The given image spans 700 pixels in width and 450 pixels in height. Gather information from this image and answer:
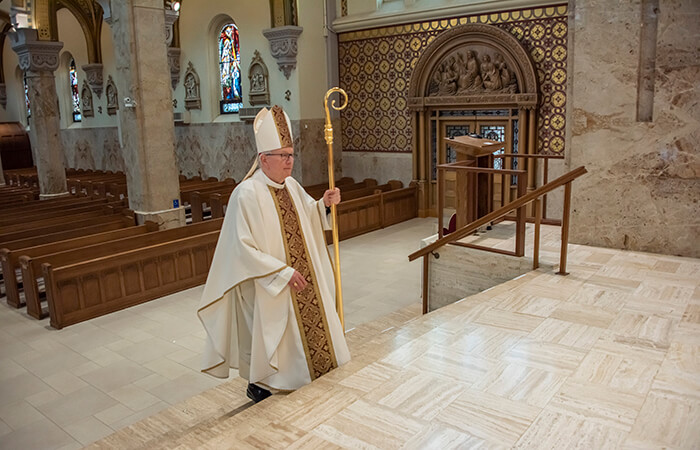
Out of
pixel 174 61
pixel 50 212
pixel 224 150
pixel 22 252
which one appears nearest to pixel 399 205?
pixel 224 150

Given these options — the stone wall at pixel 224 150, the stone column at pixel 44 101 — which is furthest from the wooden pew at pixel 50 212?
the stone column at pixel 44 101

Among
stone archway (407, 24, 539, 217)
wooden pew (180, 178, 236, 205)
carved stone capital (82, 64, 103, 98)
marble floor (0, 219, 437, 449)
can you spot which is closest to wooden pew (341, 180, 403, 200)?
stone archway (407, 24, 539, 217)

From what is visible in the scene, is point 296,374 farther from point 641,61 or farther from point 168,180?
point 168,180

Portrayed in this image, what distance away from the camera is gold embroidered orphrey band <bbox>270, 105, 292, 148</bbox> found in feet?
12.3

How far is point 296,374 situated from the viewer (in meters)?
3.87

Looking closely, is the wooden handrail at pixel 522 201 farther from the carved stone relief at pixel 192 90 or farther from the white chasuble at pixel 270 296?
the carved stone relief at pixel 192 90

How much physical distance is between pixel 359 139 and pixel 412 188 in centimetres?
200

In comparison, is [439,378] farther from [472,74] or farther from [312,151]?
[312,151]

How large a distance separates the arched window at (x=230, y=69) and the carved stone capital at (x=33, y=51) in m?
4.05

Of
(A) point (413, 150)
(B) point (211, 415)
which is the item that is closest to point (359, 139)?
(A) point (413, 150)

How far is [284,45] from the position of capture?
1273 centimetres

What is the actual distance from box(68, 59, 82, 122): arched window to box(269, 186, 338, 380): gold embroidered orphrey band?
1935 centimetres

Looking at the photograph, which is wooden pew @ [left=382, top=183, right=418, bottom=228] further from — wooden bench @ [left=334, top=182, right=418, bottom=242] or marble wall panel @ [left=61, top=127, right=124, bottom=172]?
marble wall panel @ [left=61, top=127, right=124, bottom=172]

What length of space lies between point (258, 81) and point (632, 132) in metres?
9.75
